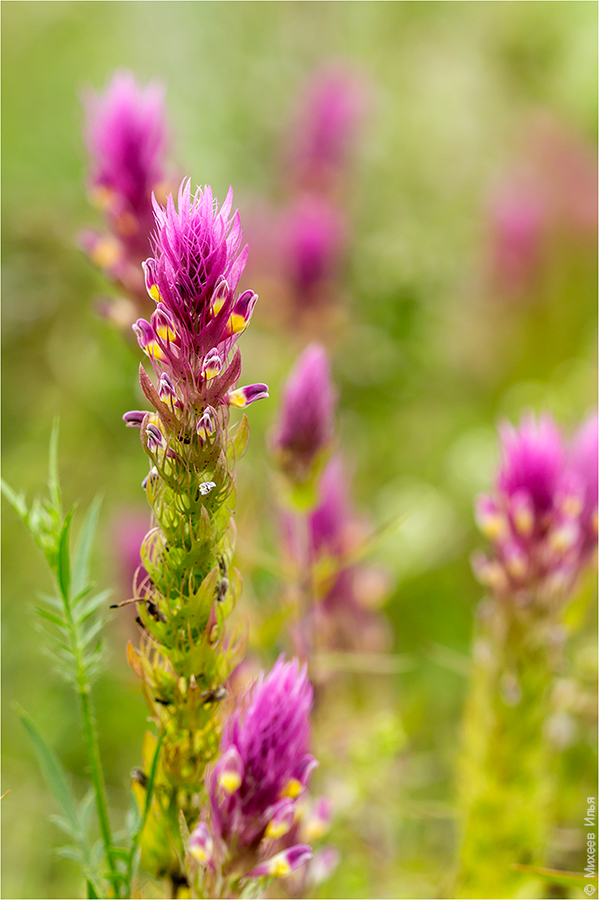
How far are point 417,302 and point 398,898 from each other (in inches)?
48.5

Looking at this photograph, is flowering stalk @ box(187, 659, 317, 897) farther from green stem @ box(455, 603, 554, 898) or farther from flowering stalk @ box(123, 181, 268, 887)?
green stem @ box(455, 603, 554, 898)

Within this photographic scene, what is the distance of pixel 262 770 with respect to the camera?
19.7 inches

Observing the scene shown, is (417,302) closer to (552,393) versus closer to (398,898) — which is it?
(552,393)

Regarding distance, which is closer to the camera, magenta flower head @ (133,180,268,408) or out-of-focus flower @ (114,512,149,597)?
magenta flower head @ (133,180,268,408)

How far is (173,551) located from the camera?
0.45 m

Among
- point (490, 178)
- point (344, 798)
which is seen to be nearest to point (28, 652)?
point (344, 798)

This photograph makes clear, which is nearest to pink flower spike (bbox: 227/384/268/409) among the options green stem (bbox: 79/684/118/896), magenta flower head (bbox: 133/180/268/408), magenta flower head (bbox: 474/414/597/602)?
magenta flower head (bbox: 133/180/268/408)

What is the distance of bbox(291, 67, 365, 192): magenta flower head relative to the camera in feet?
6.70

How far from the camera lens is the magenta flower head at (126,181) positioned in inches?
32.8

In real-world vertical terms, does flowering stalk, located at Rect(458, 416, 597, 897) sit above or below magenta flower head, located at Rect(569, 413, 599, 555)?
below

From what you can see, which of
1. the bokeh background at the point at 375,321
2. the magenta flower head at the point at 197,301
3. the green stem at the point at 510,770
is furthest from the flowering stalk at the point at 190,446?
the green stem at the point at 510,770

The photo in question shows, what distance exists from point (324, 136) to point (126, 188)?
4.45 feet

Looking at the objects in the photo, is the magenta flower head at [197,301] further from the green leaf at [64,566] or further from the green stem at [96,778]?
the green stem at [96,778]

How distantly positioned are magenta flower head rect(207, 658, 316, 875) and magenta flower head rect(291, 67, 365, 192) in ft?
5.91
